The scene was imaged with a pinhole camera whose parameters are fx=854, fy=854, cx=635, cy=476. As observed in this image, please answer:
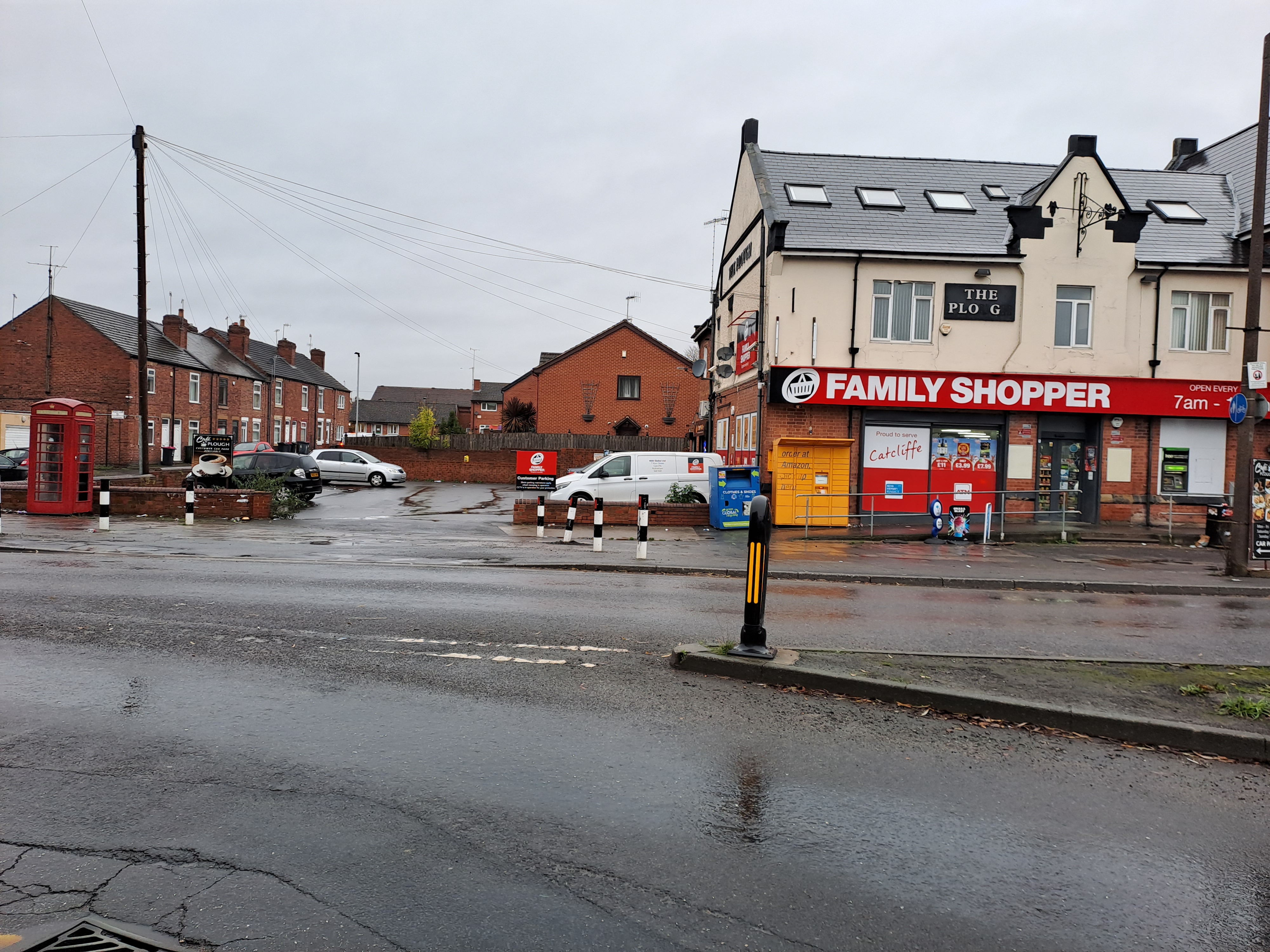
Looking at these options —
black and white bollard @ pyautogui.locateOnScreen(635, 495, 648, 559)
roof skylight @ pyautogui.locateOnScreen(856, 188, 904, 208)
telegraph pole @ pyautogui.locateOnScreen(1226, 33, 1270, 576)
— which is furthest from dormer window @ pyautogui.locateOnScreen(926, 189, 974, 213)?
black and white bollard @ pyautogui.locateOnScreen(635, 495, 648, 559)

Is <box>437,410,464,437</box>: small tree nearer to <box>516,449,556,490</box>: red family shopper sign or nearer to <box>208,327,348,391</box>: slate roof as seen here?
<box>208,327,348,391</box>: slate roof

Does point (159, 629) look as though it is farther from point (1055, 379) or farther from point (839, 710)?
point (1055, 379)

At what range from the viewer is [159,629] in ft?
25.9

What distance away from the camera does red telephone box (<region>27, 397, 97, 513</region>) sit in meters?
20.1

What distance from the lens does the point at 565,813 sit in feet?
13.7

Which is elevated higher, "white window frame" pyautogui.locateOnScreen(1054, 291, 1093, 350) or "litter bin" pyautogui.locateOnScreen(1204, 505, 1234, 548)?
"white window frame" pyautogui.locateOnScreen(1054, 291, 1093, 350)

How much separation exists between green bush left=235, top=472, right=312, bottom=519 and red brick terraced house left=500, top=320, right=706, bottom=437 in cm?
2565

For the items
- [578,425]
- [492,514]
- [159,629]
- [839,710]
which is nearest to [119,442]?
[578,425]

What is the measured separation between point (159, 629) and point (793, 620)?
6390mm

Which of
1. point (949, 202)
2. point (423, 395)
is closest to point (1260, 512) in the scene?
point (949, 202)

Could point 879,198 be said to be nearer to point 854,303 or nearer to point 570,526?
point 854,303

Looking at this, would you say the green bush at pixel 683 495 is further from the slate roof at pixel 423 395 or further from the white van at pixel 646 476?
the slate roof at pixel 423 395

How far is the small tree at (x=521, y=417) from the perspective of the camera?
5034cm

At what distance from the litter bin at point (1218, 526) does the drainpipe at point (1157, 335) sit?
408 cm
